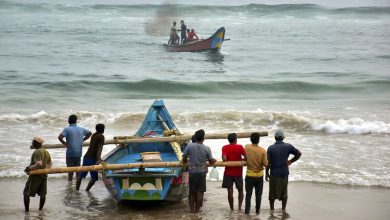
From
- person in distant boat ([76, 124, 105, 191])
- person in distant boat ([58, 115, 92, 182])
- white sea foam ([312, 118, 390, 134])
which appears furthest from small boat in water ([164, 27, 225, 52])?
person in distant boat ([76, 124, 105, 191])

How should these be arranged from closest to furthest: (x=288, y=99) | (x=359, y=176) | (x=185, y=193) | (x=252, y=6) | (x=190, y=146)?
(x=190, y=146) → (x=185, y=193) → (x=359, y=176) → (x=288, y=99) → (x=252, y=6)

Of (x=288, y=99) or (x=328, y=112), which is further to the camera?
(x=288, y=99)

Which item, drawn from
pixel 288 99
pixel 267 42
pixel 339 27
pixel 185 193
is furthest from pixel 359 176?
pixel 339 27

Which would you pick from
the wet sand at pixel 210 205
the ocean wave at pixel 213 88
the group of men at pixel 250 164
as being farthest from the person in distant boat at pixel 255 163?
the ocean wave at pixel 213 88

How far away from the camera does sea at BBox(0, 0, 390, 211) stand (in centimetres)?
1569

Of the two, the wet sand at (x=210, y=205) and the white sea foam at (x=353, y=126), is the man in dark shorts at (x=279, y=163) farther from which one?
the white sea foam at (x=353, y=126)

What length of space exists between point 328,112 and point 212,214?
11.5m

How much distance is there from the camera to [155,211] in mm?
9883

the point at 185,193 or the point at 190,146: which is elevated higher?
the point at 190,146

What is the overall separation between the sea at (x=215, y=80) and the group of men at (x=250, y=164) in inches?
103

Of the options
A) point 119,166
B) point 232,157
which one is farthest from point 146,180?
point 232,157

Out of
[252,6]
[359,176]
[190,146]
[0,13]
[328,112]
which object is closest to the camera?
[190,146]

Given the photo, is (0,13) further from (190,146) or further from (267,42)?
(190,146)

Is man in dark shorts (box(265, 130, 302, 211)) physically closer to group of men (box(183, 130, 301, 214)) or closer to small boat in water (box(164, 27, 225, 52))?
group of men (box(183, 130, 301, 214))
